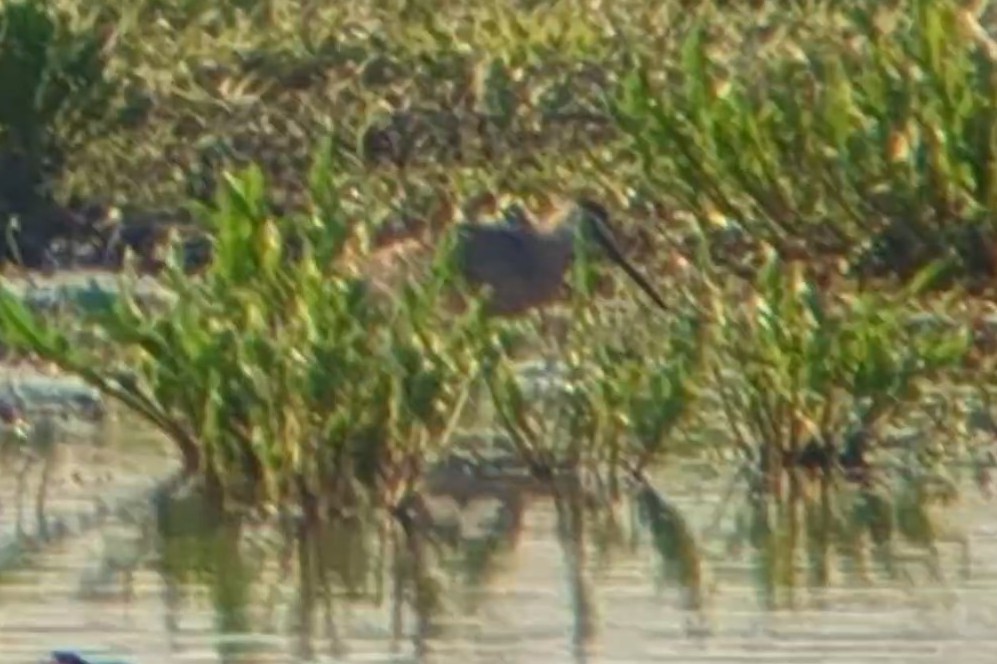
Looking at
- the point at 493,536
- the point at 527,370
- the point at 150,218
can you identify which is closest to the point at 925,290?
the point at 527,370

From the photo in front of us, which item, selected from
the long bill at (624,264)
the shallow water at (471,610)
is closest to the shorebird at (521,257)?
the long bill at (624,264)

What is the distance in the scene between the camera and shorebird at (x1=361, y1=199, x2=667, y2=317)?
10281mm

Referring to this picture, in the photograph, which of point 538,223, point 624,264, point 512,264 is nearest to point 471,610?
point 512,264

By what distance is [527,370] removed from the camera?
9188mm

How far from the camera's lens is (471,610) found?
737cm

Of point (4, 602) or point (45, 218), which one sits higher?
point (45, 218)

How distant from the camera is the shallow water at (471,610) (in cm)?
699

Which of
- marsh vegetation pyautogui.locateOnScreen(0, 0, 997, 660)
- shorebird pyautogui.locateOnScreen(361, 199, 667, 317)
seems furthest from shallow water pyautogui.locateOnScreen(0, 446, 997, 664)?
shorebird pyautogui.locateOnScreen(361, 199, 667, 317)

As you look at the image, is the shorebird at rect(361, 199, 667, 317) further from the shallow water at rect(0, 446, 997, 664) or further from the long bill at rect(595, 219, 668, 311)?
the shallow water at rect(0, 446, 997, 664)

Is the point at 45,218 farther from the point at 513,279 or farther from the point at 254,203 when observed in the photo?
the point at 254,203

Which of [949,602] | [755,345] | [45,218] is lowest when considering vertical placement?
[949,602]

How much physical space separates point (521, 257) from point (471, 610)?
10.2ft

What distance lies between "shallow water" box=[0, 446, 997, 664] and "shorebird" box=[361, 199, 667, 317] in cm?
215

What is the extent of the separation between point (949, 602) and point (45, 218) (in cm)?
473
